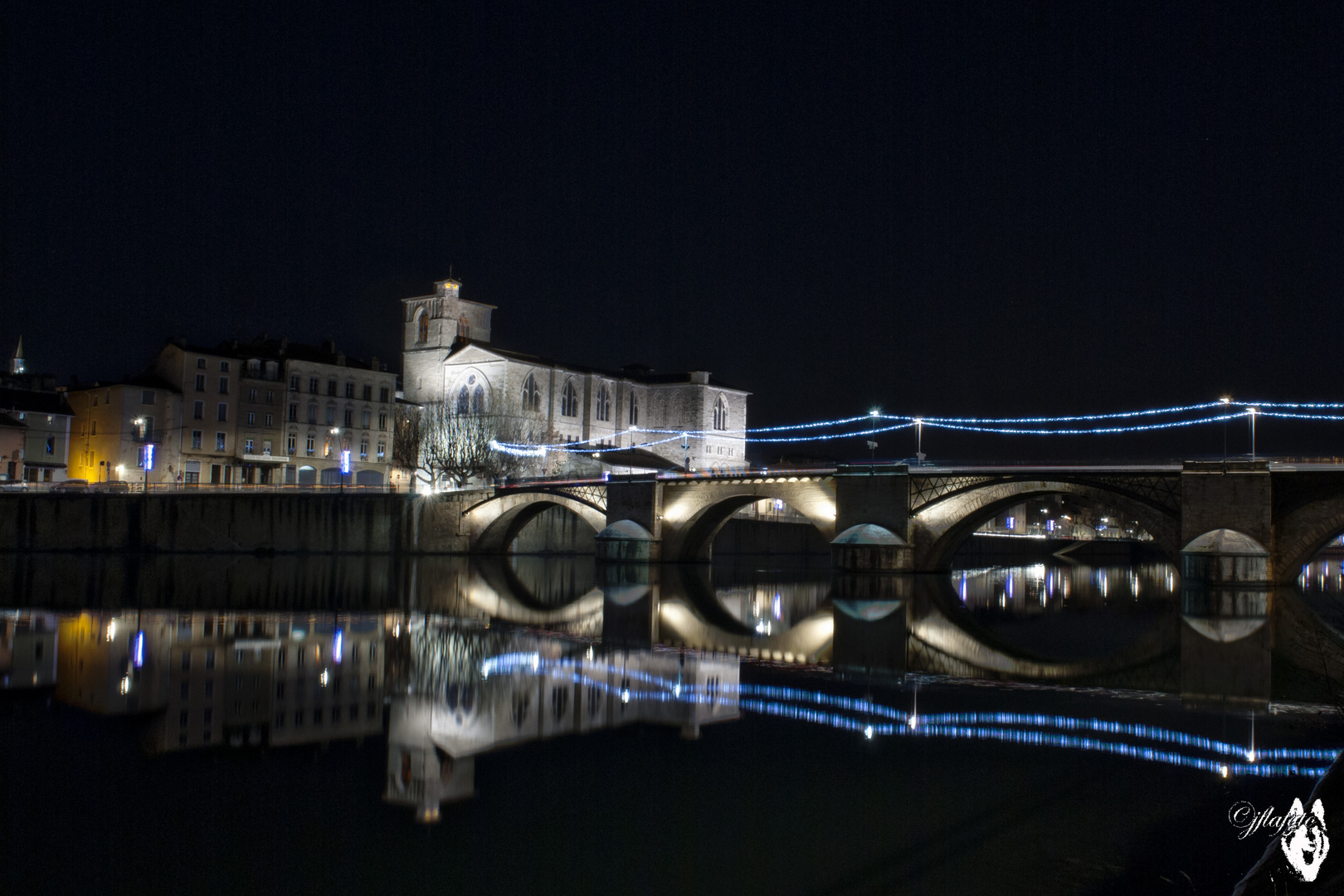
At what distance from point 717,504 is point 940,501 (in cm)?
1229

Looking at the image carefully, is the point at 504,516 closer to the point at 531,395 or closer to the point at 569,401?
the point at 531,395

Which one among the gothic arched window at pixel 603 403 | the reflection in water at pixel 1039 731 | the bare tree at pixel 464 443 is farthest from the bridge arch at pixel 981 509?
the gothic arched window at pixel 603 403

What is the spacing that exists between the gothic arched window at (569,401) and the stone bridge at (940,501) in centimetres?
2049

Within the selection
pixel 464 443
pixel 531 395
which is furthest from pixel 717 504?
pixel 531 395

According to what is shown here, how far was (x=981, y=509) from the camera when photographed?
44125mm

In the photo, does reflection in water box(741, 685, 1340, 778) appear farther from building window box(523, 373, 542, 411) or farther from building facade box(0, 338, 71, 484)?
building window box(523, 373, 542, 411)

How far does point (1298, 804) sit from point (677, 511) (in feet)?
149

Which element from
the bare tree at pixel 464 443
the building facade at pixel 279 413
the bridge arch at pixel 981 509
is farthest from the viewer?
the bare tree at pixel 464 443

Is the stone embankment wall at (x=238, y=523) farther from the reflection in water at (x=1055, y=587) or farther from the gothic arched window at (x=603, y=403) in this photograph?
the gothic arched window at (x=603, y=403)

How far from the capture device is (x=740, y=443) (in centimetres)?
9244

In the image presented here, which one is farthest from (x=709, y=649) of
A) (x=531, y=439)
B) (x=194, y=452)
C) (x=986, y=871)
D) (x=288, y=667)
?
(x=531, y=439)

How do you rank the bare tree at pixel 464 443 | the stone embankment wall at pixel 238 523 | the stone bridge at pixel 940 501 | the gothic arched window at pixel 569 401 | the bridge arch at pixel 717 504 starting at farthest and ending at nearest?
the gothic arched window at pixel 569 401 < the bare tree at pixel 464 443 < the stone embankment wall at pixel 238 523 < the bridge arch at pixel 717 504 < the stone bridge at pixel 940 501

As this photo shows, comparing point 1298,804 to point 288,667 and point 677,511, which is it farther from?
point 677,511

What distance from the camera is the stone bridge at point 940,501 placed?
36688mm
